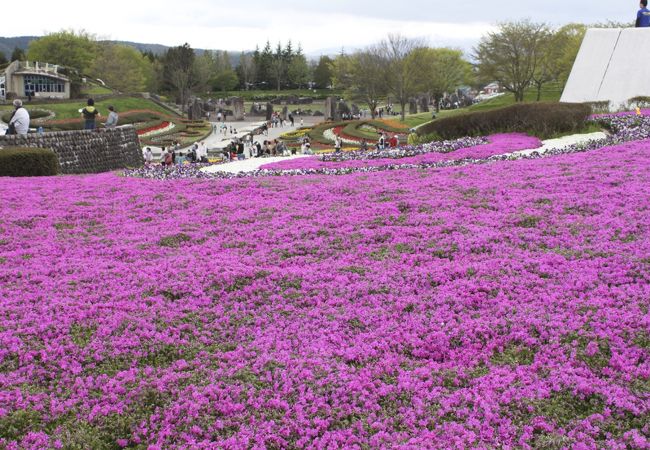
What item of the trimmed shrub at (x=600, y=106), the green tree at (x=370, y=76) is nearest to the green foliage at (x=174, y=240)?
the trimmed shrub at (x=600, y=106)

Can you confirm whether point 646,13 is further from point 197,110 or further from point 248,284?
point 197,110

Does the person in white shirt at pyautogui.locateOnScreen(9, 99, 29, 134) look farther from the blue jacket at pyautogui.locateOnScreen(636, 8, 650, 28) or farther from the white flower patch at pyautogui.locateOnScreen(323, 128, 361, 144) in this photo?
the white flower patch at pyautogui.locateOnScreen(323, 128, 361, 144)

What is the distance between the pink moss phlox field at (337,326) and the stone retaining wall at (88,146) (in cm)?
1086

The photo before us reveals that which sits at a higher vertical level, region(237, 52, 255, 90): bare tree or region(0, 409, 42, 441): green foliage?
region(237, 52, 255, 90): bare tree

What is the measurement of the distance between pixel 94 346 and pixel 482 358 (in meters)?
3.68

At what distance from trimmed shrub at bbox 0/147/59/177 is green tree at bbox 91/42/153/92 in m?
78.4

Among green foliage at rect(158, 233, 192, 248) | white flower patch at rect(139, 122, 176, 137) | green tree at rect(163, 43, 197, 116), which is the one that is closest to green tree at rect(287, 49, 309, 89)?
green tree at rect(163, 43, 197, 116)

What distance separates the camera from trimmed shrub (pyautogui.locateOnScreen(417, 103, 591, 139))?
22.6 metres

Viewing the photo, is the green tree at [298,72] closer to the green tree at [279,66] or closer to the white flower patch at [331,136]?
the green tree at [279,66]

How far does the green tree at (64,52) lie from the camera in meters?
96.1

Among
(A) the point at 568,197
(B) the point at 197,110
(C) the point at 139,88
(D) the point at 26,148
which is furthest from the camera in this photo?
(C) the point at 139,88

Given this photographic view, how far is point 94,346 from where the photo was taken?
5.81 meters

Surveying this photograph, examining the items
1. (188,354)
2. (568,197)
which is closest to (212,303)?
(188,354)

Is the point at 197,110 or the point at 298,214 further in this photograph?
the point at 197,110
